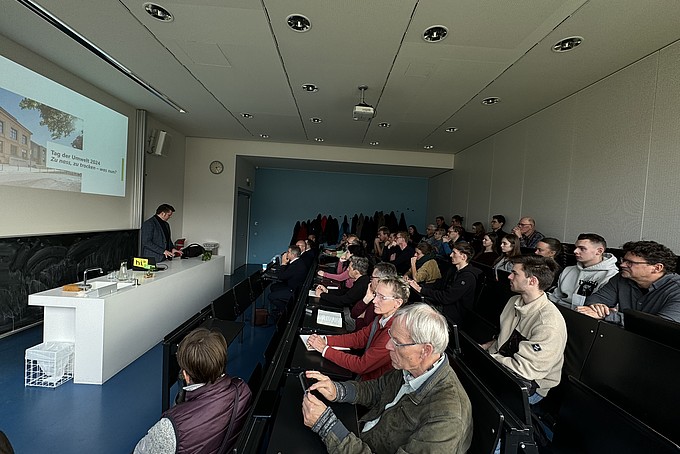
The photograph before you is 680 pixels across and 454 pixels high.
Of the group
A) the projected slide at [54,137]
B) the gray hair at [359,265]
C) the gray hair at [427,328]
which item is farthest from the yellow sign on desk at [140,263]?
the gray hair at [427,328]

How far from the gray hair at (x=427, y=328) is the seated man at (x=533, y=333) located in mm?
936

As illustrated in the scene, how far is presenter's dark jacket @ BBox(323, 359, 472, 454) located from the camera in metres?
1.12

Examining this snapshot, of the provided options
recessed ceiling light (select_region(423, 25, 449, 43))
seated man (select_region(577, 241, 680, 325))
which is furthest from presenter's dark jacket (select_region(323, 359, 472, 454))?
recessed ceiling light (select_region(423, 25, 449, 43))

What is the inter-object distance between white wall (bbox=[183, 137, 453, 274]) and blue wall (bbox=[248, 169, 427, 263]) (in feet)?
6.86

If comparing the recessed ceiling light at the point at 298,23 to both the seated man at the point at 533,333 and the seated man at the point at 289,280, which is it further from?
the seated man at the point at 289,280

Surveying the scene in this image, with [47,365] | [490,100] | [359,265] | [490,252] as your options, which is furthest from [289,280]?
[490,100]

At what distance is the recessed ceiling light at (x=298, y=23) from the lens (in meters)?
Answer: 2.99

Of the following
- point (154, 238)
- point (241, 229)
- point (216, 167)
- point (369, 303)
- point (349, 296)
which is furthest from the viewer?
point (241, 229)

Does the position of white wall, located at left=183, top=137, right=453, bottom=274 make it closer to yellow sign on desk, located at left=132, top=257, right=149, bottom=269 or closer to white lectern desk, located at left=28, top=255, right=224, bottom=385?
white lectern desk, located at left=28, top=255, right=224, bottom=385

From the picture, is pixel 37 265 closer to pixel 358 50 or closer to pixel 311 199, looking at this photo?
pixel 358 50

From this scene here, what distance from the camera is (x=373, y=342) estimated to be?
80.2 inches

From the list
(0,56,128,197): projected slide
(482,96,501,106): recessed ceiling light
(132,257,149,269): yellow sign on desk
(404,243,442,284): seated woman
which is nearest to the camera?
(0,56,128,197): projected slide

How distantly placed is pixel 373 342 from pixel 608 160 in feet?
11.7

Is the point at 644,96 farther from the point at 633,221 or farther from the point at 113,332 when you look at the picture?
the point at 113,332
